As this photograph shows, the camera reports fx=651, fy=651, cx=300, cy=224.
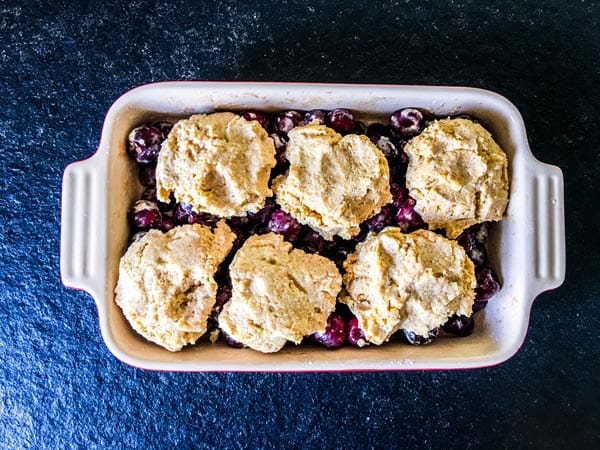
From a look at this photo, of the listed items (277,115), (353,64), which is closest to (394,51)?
(353,64)

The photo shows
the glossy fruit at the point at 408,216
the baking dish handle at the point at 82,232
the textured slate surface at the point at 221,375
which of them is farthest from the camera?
the textured slate surface at the point at 221,375

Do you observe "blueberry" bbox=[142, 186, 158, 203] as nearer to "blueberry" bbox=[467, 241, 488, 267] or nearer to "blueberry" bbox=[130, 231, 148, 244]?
"blueberry" bbox=[130, 231, 148, 244]

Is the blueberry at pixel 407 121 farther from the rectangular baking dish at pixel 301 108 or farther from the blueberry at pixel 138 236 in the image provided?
the blueberry at pixel 138 236

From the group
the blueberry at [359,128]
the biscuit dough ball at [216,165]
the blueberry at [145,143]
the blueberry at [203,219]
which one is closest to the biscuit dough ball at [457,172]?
the blueberry at [359,128]

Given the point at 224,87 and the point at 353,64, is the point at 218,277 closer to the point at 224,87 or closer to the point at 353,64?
the point at 224,87

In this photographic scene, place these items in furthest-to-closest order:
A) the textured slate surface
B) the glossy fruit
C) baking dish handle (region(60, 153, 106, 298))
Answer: the textured slate surface
the glossy fruit
baking dish handle (region(60, 153, 106, 298))

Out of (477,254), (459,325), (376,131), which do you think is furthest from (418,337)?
(376,131)

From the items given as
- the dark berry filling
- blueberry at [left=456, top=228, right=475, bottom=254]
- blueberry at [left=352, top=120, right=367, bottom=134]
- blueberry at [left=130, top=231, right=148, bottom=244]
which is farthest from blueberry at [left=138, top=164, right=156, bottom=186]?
blueberry at [left=456, top=228, right=475, bottom=254]
